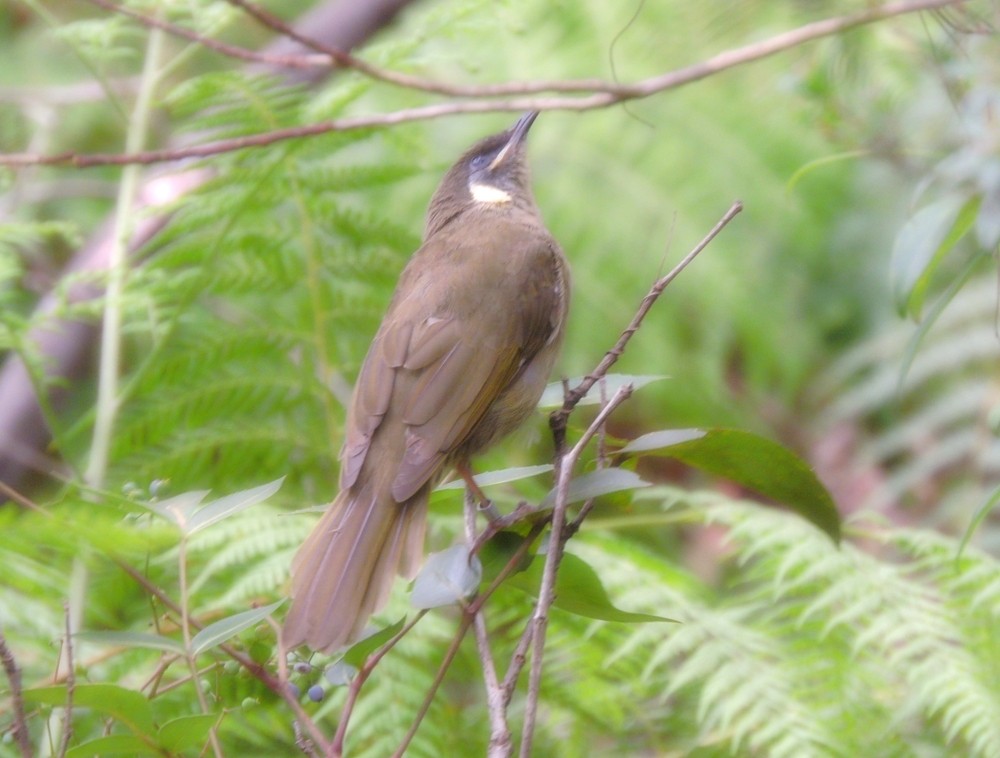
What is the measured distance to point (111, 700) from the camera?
1303 mm

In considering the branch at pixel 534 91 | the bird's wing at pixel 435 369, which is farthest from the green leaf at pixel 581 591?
the branch at pixel 534 91

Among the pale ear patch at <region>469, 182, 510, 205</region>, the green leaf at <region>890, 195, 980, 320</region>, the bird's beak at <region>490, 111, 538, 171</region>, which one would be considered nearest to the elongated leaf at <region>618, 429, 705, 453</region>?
the green leaf at <region>890, 195, 980, 320</region>

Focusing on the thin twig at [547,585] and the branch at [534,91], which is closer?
the thin twig at [547,585]

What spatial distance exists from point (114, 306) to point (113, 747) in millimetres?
1706

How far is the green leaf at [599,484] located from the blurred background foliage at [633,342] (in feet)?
1.49

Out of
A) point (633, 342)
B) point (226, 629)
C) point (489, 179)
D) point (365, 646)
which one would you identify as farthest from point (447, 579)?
point (633, 342)

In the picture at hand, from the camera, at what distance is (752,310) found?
504 cm

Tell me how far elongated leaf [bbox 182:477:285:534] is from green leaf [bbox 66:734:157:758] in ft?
0.74

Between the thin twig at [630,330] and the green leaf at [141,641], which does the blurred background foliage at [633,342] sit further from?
the thin twig at [630,330]

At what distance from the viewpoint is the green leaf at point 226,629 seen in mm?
1290

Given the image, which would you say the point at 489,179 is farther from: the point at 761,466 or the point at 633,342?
the point at 633,342

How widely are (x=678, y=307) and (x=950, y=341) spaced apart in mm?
1146

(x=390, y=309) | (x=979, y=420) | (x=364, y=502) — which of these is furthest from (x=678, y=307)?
(x=364, y=502)

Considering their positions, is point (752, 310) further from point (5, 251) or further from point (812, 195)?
point (5, 251)
